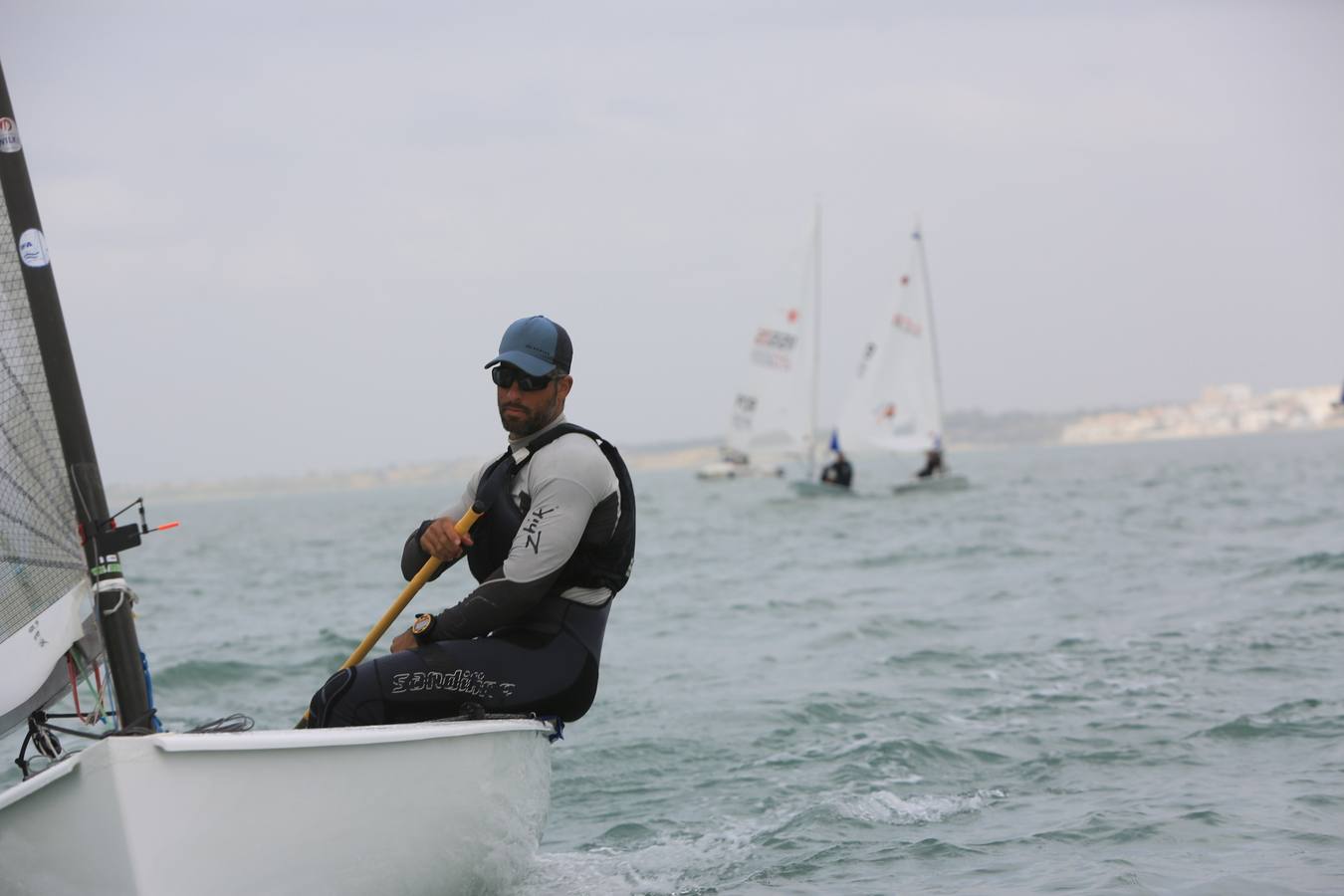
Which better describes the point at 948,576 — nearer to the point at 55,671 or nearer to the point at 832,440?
the point at 55,671

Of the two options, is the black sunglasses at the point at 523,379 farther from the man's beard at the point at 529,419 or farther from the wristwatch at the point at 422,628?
the wristwatch at the point at 422,628

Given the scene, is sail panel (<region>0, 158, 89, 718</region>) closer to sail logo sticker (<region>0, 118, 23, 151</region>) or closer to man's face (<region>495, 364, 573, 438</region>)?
sail logo sticker (<region>0, 118, 23, 151</region>)

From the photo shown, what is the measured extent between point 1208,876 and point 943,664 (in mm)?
4435

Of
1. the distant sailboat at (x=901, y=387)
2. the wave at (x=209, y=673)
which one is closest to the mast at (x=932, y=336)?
the distant sailboat at (x=901, y=387)

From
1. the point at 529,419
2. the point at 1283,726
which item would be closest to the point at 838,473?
the point at 1283,726

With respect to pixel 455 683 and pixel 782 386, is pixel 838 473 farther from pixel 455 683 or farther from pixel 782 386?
pixel 455 683

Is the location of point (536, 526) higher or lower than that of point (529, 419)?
lower

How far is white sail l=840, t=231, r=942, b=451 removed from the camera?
35812 millimetres

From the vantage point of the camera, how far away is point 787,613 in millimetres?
11844

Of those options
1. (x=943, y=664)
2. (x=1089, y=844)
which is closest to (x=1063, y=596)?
(x=943, y=664)

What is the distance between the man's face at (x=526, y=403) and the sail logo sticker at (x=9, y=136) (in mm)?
1270

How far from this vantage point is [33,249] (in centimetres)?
327

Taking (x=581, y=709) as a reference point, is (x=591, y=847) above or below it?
below

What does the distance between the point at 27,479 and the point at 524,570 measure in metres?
1.25
